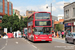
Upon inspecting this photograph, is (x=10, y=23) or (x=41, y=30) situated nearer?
(x=41, y=30)

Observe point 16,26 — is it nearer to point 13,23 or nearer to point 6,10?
point 13,23

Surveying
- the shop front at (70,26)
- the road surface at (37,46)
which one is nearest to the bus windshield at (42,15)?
the road surface at (37,46)

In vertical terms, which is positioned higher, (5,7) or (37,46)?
(5,7)

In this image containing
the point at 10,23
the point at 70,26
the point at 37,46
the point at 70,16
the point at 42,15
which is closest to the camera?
the point at 37,46

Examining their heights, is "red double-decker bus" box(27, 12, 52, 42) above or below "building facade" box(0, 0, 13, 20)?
below

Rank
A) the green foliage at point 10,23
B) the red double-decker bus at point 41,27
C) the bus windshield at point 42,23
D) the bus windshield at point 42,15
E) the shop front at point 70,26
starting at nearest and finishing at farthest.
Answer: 1. the red double-decker bus at point 41,27
2. the bus windshield at point 42,23
3. the bus windshield at point 42,15
4. the shop front at point 70,26
5. the green foliage at point 10,23

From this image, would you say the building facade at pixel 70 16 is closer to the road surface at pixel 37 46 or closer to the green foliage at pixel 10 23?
the road surface at pixel 37 46

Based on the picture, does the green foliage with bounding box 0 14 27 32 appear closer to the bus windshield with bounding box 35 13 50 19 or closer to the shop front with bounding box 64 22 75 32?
the shop front with bounding box 64 22 75 32

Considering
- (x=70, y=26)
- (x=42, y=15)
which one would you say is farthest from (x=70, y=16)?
(x=42, y=15)

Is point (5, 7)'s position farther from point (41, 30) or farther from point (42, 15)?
point (41, 30)

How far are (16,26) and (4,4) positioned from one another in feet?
65.2

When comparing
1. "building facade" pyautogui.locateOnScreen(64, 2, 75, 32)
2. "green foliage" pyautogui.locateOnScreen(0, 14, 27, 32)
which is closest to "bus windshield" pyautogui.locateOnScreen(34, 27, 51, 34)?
"building facade" pyautogui.locateOnScreen(64, 2, 75, 32)

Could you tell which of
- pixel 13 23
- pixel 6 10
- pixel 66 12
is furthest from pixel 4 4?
pixel 66 12

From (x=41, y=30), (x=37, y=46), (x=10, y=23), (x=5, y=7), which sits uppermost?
(x=5, y=7)
